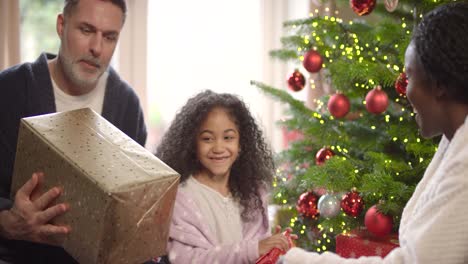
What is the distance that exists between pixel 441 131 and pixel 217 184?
969mm

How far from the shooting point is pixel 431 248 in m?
1.18

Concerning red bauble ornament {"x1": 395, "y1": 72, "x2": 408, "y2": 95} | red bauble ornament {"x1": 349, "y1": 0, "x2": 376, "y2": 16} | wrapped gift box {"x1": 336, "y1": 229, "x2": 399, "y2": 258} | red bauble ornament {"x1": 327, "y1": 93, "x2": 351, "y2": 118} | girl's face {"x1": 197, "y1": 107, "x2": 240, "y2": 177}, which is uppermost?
red bauble ornament {"x1": 349, "y1": 0, "x2": 376, "y2": 16}

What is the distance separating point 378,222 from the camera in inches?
83.3

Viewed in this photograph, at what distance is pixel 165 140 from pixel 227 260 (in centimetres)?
57

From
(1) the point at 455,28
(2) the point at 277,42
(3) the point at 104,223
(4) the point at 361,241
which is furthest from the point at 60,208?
(2) the point at 277,42

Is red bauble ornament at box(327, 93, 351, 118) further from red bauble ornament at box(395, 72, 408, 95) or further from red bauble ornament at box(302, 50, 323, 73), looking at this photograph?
red bauble ornament at box(395, 72, 408, 95)

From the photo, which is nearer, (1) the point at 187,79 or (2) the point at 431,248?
(2) the point at 431,248

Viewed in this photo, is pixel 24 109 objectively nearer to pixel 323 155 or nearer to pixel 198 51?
pixel 323 155

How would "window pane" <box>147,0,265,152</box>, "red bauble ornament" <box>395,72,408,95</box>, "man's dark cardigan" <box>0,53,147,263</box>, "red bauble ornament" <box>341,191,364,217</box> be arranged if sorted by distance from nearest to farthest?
"man's dark cardigan" <box>0,53,147,263</box>, "red bauble ornament" <box>395,72,408,95</box>, "red bauble ornament" <box>341,191,364,217</box>, "window pane" <box>147,0,265,152</box>

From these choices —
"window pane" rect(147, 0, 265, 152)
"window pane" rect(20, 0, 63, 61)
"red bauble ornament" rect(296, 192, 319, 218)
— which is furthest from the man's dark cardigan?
"window pane" rect(147, 0, 265, 152)

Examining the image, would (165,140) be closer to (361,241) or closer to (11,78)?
(11,78)

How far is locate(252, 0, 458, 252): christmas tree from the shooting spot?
7.21 feet

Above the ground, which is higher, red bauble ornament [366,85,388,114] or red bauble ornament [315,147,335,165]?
red bauble ornament [366,85,388,114]

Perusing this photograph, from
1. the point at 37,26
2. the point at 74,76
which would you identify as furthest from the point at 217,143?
the point at 37,26
